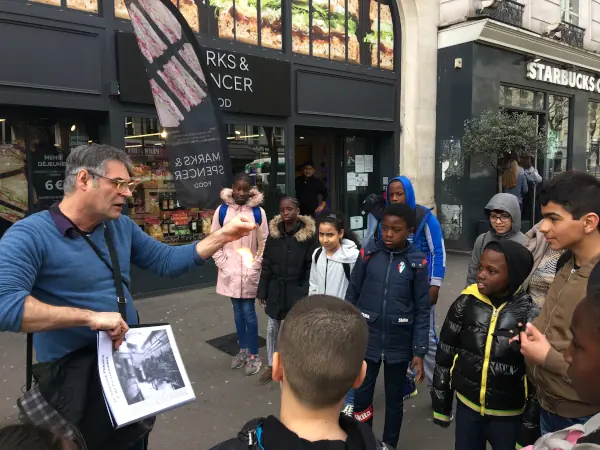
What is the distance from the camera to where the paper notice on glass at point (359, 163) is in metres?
10.0

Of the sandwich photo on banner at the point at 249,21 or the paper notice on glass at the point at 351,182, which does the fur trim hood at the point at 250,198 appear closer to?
the sandwich photo on banner at the point at 249,21

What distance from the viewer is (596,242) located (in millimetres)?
2141

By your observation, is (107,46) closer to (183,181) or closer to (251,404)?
(183,181)

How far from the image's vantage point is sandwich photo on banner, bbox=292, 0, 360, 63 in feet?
26.8

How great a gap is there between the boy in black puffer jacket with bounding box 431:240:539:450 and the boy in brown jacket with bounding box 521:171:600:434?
0.18 metres

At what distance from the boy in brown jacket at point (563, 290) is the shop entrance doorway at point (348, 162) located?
753 centimetres

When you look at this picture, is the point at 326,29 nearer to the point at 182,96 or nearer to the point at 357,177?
the point at 357,177

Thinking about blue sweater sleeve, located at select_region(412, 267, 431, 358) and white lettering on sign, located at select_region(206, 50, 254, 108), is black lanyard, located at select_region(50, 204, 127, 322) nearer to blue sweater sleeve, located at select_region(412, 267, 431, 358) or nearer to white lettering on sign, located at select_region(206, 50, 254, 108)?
blue sweater sleeve, located at select_region(412, 267, 431, 358)

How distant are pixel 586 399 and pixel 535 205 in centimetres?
1085

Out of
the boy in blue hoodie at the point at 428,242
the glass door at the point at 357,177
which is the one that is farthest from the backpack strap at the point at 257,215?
the glass door at the point at 357,177

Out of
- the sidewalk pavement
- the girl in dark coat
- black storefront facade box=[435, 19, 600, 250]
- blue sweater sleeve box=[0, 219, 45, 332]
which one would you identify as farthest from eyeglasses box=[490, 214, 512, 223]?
black storefront facade box=[435, 19, 600, 250]

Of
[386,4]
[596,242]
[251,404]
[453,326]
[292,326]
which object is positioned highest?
[386,4]

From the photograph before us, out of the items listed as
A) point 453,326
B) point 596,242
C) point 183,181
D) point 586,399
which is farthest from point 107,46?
point 586,399

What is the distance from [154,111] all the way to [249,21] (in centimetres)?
232
